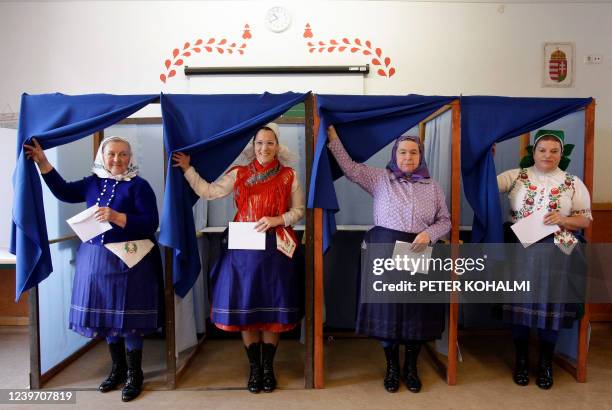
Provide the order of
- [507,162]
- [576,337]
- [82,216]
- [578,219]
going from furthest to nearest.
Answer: [507,162]
[576,337]
[578,219]
[82,216]

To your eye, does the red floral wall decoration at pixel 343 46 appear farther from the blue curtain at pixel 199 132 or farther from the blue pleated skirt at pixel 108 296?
the blue pleated skirt at pixel 108 296

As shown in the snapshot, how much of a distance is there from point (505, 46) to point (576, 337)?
218cm

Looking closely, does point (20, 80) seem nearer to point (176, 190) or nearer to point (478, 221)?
point (176, 190)

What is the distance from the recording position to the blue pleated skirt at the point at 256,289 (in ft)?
7.25

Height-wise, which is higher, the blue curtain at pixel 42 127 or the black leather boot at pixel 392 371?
the blue curtain at pixel 42 127

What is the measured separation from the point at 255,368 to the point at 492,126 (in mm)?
1902

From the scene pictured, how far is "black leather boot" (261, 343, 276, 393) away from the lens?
7.63 feet

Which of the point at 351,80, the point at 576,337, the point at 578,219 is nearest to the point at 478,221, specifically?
the point at 578,219

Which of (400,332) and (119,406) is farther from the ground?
(400,332)

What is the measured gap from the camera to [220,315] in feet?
7.31

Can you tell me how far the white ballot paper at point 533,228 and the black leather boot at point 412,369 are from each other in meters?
0.84


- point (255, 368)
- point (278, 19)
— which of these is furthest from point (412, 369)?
point (278, 19)

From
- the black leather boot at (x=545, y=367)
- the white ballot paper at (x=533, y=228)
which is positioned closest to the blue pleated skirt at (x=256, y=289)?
the white ballot paper at (x=533, y=228)

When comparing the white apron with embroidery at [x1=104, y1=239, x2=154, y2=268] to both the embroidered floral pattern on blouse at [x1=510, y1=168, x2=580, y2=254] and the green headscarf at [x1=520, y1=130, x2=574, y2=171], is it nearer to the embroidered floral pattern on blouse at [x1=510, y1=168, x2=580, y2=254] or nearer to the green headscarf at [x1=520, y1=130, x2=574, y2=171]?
the embroidered floral pattern on blouse at [x1=510, y1=168, x2=580, y2=254]
